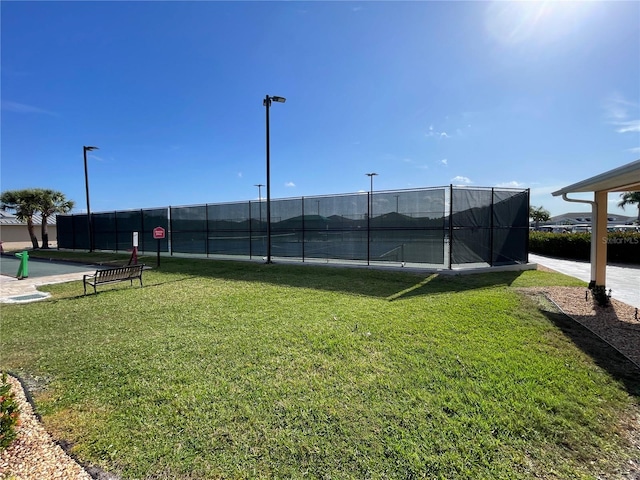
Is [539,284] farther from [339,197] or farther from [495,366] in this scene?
[339,197]

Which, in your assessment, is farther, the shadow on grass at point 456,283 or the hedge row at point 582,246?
the hedge row at point 582,246

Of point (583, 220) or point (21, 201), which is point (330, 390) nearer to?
Result: point (21, 201)

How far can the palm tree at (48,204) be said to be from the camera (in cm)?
2331

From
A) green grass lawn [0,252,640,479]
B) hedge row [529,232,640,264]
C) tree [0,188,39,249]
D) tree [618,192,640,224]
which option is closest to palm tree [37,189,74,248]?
tree [0,188,39,249]

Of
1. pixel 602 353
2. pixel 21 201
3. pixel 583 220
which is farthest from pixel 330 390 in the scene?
pixel 583 220

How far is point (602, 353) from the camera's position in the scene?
3.98 m

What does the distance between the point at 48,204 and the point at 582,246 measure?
35.0 meters

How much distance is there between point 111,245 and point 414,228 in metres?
19.4

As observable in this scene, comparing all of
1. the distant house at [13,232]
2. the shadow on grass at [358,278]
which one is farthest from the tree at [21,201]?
the shadow on grass at [358,278]

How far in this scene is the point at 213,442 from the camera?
2373mm

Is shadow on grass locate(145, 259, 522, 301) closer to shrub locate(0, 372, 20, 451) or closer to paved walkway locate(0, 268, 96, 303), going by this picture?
paved walkway locate(0, 268, 96, 303)

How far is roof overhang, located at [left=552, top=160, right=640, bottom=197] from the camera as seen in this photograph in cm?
478

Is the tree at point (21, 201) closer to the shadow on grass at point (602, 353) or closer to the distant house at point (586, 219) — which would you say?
the shadow on grass at point (602, 353)

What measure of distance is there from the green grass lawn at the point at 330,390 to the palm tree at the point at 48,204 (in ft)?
77.2
